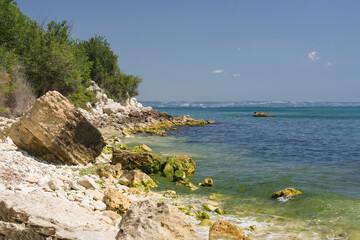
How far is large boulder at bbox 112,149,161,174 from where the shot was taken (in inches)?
512

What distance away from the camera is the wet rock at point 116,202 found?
741cm

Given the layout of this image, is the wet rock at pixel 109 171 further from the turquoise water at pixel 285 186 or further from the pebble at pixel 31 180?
the pebble at pixel 31 180

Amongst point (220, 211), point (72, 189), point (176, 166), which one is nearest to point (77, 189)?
point (72, 189)

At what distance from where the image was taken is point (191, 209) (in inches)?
340

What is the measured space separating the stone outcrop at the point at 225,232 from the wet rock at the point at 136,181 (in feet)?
13.4

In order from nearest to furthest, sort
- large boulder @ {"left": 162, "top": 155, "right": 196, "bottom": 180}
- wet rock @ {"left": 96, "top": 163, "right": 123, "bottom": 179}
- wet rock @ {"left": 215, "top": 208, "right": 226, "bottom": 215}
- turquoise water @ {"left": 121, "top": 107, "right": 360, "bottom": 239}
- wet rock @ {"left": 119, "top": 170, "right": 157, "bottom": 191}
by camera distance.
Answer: turquoise water @ {"left": 121, "top": 107, "right": 360, "bottom": 239}, wet rock @ {"left": 215, "top": 208, "right": 226, "bottom": 215}, wet rock @ {"left": 119, "top": 170, "right": 157, "bottom": 191}, wet rock @ {"left": 96, "top": 163, "right": 123, "bottom": 179}, large boulder @ {"left": 162, "top": 155, "right": 196, "bottom": 180}

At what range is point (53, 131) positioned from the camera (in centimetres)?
1076

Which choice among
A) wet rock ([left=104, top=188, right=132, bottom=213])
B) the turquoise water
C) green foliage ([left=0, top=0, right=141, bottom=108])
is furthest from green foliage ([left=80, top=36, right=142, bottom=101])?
wet rock ([left=104, top=188, right=132, bottom=213])

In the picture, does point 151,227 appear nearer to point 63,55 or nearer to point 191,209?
point 191,209

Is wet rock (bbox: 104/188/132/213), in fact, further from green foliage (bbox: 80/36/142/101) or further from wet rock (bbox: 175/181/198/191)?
green foliage (bbox: 80/36/142/101)

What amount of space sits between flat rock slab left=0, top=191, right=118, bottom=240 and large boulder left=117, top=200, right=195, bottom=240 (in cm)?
34

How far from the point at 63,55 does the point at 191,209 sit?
25.8 m

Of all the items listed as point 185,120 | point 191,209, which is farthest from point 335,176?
point 185,120

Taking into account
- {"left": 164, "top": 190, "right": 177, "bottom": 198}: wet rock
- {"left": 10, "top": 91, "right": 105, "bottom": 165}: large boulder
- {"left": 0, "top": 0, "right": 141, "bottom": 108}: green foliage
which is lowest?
{"left": 164, "top": 190, "right": 177, "bottom": 198}: wet rock
